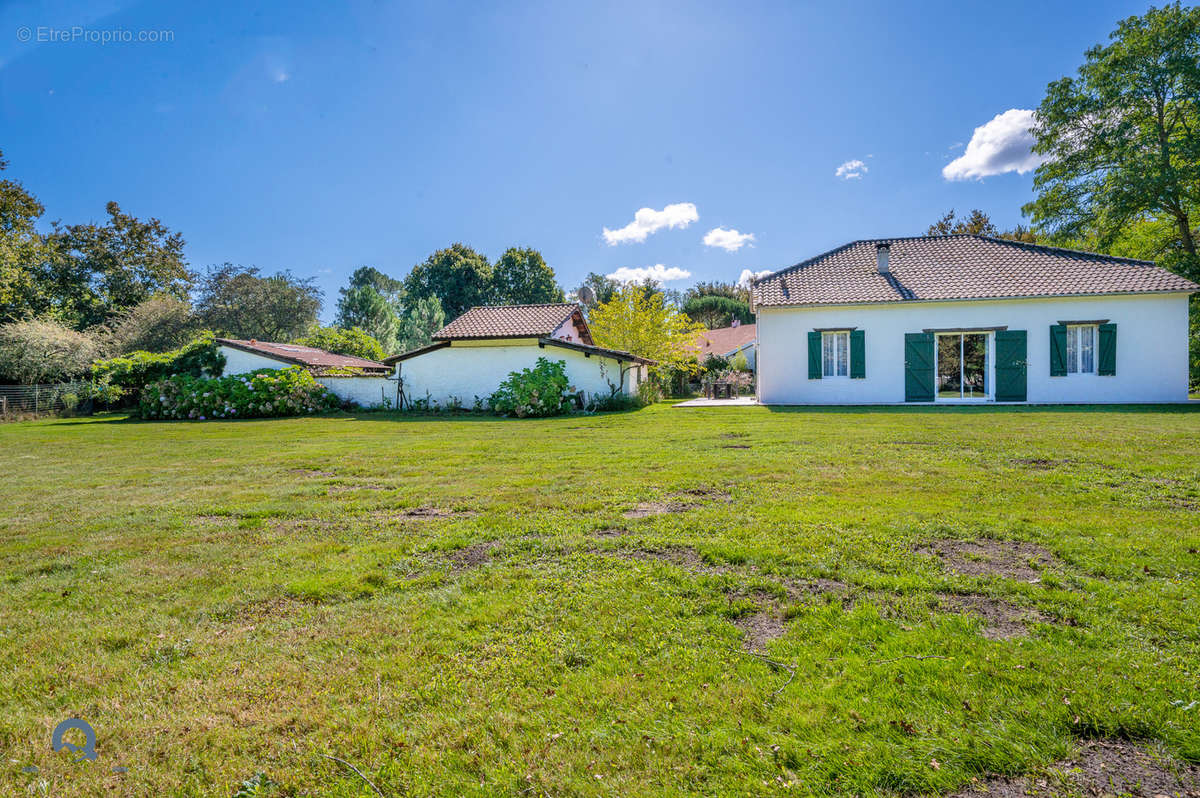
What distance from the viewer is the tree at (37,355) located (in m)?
22.1

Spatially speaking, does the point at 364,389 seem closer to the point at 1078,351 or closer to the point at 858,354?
the point at 858,354

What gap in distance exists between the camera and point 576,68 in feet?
36.5

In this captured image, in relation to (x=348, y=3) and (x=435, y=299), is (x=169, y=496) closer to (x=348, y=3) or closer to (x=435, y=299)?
(x=348, y=3)

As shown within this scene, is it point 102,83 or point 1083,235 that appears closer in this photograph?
point 102,83

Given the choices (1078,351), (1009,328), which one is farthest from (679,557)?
(1078,351)

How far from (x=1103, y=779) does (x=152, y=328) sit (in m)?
36.5

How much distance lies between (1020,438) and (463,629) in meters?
8.64

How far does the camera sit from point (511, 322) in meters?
19.5

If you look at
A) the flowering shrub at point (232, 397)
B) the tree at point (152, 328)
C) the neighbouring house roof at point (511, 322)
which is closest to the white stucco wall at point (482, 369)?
the neighbouring house roof at point (511, 322)

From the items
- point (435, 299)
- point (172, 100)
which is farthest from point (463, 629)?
point (435, 299)

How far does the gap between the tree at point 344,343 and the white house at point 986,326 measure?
23.0m

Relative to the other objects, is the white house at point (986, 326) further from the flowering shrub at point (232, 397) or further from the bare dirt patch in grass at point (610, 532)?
the flowering shrub at point (232, 397)

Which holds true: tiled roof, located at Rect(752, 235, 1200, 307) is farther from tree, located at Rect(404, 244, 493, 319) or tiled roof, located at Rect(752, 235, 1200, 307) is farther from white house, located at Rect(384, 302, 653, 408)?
tree, located at Rect(404, 244, 493, 319)

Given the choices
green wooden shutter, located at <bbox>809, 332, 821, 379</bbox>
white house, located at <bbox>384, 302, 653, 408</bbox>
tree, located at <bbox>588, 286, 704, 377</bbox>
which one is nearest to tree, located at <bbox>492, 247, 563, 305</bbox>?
tree, located at <bbox>588, 286, 704, 377</bbox>
